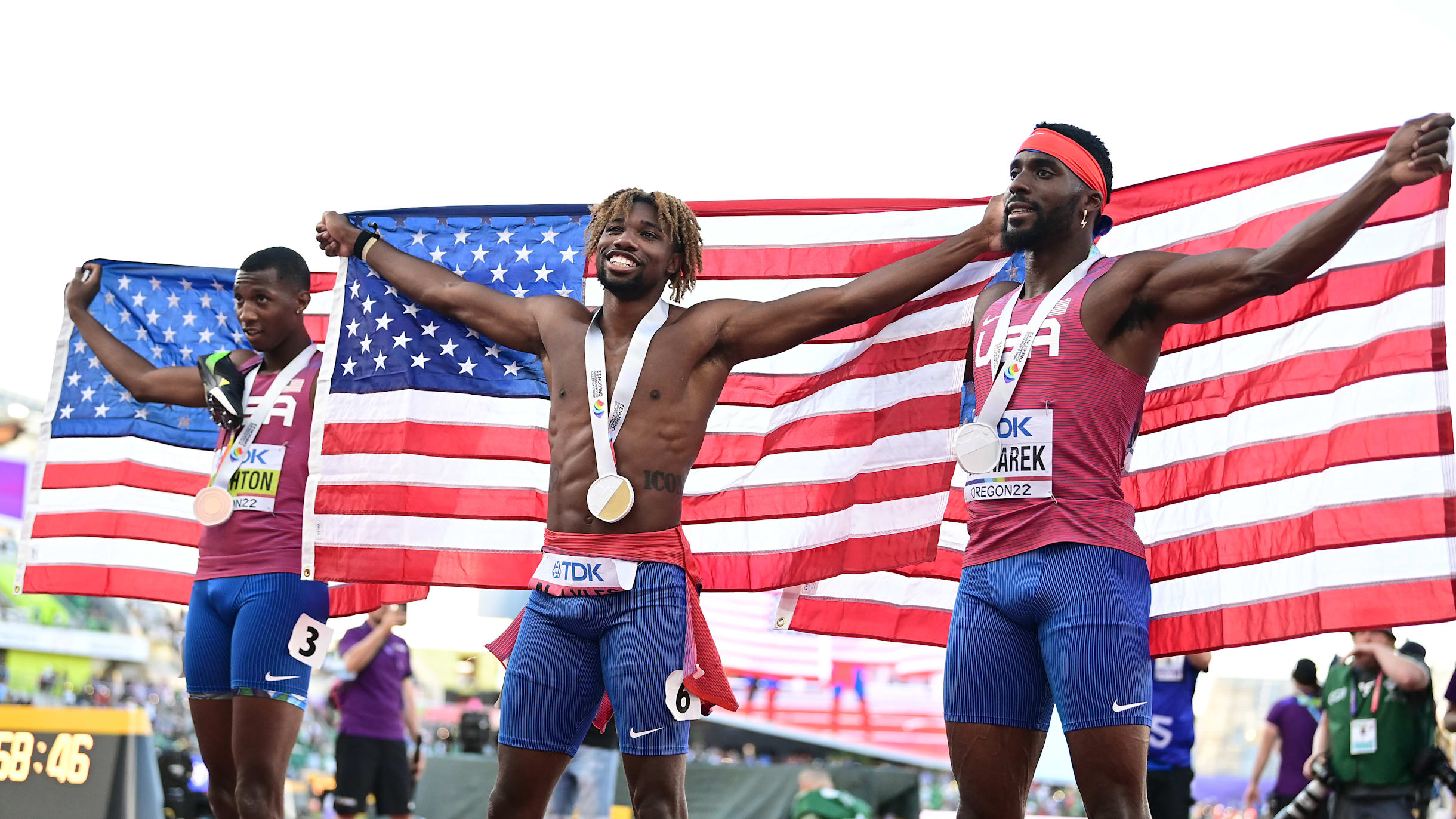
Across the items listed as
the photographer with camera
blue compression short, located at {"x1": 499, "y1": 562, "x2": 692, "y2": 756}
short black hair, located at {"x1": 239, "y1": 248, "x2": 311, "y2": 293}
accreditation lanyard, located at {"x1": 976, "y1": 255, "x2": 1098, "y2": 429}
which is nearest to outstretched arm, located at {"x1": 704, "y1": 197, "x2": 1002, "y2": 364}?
accreditation lanyard, located at {"x1": 976, "y1": 255, "x2": 1098, "y2": 429}

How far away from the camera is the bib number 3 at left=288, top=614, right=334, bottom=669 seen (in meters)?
5.38

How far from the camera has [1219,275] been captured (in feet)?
12.2

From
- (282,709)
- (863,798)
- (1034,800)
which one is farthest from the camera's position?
(1034,800)

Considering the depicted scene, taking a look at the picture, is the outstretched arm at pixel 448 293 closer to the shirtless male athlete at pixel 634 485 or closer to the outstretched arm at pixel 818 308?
the shirtless male athlete at pixel 634 485

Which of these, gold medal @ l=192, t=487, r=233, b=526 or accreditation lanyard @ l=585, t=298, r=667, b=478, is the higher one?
accreditation lanyard @ l=585, t=298, r=667, b=478

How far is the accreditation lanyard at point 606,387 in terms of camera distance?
4176mm

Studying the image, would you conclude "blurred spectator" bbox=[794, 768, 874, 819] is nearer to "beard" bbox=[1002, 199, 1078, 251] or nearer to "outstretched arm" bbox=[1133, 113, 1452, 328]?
"beard" bbox=[1002, 199, 1078, 251]

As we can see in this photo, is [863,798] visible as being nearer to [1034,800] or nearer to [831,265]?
[831,265]

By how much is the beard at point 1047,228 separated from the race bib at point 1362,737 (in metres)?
5.60

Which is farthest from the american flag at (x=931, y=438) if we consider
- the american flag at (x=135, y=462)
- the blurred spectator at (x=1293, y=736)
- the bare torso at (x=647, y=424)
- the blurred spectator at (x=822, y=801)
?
the blurred spectator at (x=1293, y=736)

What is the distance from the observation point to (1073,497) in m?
3.79

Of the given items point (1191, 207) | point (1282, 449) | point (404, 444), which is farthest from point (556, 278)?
point (1282, 449)

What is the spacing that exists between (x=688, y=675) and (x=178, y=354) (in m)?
4.32

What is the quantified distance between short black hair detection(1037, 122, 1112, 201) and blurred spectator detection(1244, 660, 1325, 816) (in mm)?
7722
